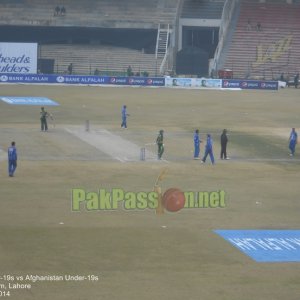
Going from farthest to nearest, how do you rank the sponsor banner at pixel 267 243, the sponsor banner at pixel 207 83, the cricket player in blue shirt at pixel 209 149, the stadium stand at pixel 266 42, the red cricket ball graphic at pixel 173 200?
the stadium stand at pixel 266 42 → the sponsor banner at pixel 207 83 → the cricket player in blue shirt at pixel 209 149 → the red cricket ball graphic at pixel 173 200 → the sponsor banner at pixel 267 243

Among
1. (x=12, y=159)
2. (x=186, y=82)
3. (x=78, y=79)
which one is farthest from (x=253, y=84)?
(x=12, y=159)

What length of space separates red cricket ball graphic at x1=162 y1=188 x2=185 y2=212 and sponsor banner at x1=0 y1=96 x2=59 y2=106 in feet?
102

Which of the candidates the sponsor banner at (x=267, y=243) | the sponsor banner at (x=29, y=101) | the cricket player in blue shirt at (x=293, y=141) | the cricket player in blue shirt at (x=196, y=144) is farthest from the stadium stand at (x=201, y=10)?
the sponsor banner at (x=267, y=243)

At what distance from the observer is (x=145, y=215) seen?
82.8ft

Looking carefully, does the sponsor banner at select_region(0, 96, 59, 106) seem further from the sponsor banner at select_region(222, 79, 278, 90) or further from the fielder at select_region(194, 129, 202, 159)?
the fielder at select_region(194, 129, 202, 159)

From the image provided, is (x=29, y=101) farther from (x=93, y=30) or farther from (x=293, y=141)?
(x=93, y=30)

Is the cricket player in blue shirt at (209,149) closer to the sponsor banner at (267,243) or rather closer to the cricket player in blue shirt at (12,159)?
the cricket player in blue shirt at (12,159)

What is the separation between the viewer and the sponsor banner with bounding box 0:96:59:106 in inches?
2286

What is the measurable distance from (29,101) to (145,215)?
35.4 metres

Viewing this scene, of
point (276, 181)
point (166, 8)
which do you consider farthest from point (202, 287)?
point (166, 8)

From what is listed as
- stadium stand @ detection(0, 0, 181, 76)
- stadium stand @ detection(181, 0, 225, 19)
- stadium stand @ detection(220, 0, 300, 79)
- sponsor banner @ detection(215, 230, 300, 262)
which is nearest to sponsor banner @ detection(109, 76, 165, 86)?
stadium stand @ detection(0, 0, 181, 76)

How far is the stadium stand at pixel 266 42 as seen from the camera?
279ft

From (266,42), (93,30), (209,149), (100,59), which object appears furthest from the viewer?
(93,30)

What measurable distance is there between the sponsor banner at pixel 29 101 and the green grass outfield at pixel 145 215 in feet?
17.8
